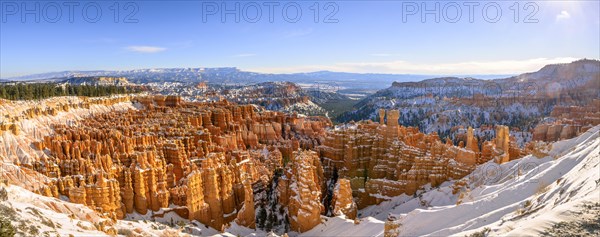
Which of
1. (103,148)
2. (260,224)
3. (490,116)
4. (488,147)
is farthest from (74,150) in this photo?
(490,116)

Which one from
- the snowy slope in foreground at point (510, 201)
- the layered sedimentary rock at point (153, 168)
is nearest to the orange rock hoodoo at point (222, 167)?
the layered sedimentary rock at point (153, 168)

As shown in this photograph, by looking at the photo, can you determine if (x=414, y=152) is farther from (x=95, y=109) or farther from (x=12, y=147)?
(x=95, y=109)

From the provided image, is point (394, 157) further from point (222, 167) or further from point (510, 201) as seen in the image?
point (510, 201)

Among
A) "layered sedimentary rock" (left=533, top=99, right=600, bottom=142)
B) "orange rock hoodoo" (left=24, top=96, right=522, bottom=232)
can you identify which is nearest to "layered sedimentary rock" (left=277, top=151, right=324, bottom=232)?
"orange rock hoodoo" (left=24, top=96, right=522, bottom=232)

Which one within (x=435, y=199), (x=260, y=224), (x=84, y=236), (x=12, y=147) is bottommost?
(x=260, y=224)

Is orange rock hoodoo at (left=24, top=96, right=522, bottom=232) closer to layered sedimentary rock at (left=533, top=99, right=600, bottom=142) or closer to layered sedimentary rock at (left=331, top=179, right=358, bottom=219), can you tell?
layered sedimentary rock at (left=331, top=179, right=358, bottom=219)

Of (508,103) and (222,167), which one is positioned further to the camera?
(508,103)

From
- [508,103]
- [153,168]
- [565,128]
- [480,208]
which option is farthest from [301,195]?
[508,103]
